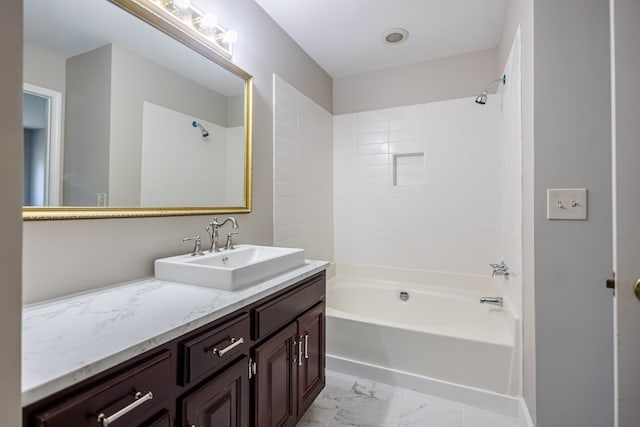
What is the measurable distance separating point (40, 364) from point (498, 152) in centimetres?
283

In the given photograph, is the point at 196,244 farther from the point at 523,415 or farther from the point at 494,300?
the point at 494,300

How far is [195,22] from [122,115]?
2.18ft

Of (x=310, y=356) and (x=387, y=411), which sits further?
(x=387, y=411)

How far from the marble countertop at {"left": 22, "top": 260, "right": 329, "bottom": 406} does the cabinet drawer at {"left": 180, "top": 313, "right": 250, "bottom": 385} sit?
5 centimetres

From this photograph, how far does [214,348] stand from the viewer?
94cm

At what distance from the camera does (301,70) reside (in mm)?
2531

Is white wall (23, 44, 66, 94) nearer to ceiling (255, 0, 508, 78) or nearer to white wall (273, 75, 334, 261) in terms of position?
white wall (273, 75, 334, 261)

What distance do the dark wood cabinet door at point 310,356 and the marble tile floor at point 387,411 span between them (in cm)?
25

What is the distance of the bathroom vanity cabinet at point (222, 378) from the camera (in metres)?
0.64

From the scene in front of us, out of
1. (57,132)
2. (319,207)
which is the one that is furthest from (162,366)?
(319,207)

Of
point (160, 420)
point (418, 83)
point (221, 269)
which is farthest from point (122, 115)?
point (418, 83)

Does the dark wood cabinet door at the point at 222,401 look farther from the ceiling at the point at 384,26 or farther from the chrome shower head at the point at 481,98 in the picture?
the chrome shower head at the point at 481,98

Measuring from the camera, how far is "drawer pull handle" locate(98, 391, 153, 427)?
642 millimetres

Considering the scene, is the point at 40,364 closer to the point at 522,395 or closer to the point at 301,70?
the point at 522,395
